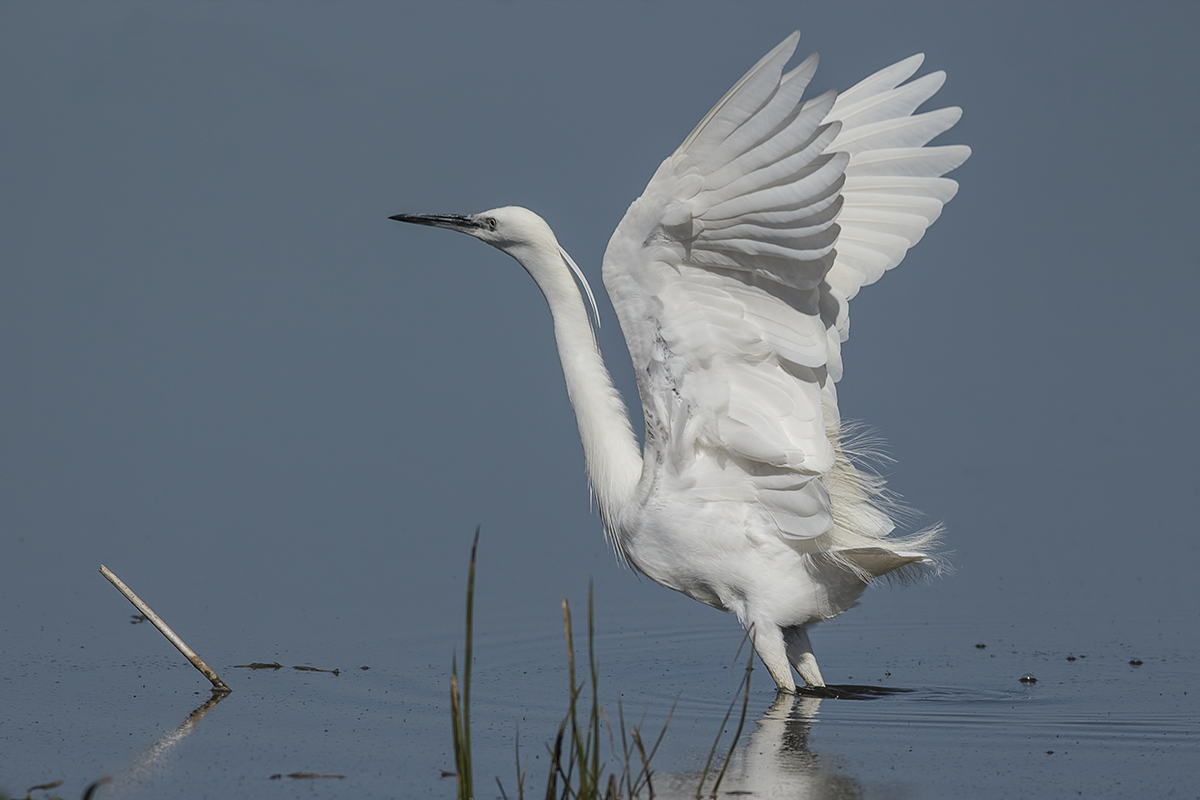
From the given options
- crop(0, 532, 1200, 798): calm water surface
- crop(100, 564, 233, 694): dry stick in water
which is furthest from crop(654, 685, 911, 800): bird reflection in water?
crop(100, 564, 233, 694): dry stick in water

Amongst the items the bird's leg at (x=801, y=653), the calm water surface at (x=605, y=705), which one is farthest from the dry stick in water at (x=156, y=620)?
the bird's leg at (x=801, y=653)

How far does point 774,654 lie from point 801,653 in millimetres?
284

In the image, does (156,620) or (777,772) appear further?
(156,620)

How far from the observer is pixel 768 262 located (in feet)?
14.4

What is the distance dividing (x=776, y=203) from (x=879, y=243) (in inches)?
52.8

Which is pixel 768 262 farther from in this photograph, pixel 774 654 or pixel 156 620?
pixel 156 620

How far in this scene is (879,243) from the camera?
5316 millimetres

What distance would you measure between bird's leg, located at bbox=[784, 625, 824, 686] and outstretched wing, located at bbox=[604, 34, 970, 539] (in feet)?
1.72

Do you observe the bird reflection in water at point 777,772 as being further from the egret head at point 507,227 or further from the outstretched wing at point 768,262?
the egret head at point 507,227

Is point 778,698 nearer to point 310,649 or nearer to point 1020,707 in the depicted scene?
point 1020,707

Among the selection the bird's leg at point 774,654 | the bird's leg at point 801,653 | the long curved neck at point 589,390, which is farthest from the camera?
the long curved neck at point 589,390

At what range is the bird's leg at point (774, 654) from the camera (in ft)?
15.9

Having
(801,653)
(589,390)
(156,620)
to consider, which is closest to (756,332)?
(589,390)

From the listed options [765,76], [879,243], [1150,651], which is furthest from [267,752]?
[1150,651]
